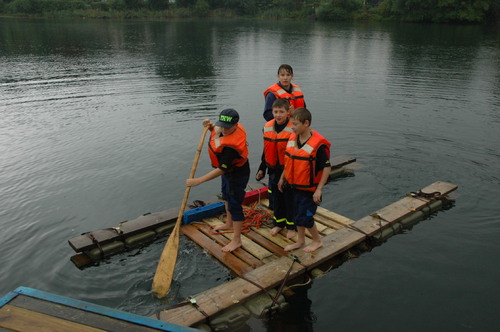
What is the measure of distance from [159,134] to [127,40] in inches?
1108

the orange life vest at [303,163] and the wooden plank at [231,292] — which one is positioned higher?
the orange life vest at [303,163]

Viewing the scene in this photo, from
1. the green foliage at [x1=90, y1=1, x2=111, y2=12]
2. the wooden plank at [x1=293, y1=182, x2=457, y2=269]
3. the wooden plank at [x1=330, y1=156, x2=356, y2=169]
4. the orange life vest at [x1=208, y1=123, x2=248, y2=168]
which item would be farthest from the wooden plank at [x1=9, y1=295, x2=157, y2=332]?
the green foliage at [x1=90, y1=1, x2=111, y2=12]

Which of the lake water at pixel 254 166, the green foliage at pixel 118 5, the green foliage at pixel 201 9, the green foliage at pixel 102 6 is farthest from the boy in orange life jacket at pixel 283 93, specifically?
the green foliage at pixel 102 6

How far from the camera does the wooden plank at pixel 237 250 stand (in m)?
5.94

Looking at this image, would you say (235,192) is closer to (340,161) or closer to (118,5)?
(340,161)

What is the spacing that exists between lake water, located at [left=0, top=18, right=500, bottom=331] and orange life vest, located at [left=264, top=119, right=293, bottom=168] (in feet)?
6.33

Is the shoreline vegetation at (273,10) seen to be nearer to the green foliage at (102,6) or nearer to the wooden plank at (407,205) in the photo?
the green foliage at (102,6)

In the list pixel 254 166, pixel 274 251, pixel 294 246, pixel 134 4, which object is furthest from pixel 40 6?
pixel 294 246

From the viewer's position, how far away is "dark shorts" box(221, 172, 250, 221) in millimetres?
5812

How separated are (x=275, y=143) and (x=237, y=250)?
186cm

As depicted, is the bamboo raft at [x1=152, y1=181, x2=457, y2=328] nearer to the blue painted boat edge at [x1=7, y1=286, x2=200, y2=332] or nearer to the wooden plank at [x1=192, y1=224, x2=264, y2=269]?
the wooden plank at [x1=192, y1=224, x2=264, y2=269]

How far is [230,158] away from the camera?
18.3 feet

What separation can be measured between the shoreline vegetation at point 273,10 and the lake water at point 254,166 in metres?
32.1

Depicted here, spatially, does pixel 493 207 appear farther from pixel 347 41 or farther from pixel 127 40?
pixel 127 40
